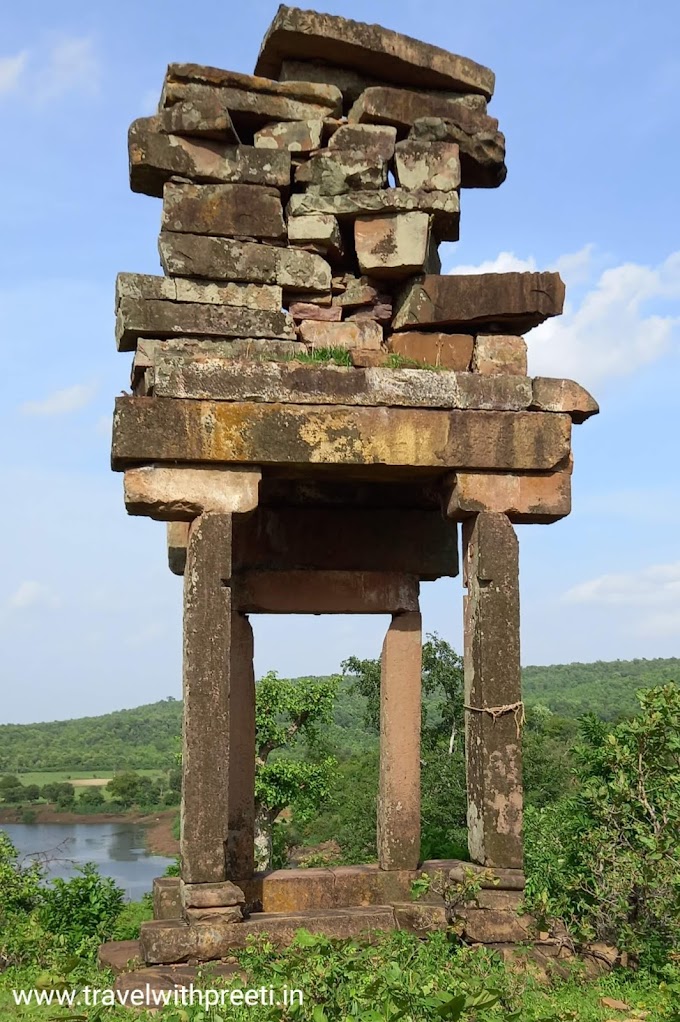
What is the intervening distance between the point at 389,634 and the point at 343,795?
15982 mm

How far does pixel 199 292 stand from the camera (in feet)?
23.3

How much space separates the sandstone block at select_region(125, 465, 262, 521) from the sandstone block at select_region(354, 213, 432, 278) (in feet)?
6.12

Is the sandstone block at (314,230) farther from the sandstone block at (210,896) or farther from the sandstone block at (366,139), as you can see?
the sandstone block at (210,896)

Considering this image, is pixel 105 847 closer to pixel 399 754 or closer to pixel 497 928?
pixel 399 754

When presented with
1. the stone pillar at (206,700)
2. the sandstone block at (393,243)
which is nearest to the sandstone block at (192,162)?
the sandstone block at (393,243)

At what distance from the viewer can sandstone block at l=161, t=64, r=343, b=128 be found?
729 centimetres

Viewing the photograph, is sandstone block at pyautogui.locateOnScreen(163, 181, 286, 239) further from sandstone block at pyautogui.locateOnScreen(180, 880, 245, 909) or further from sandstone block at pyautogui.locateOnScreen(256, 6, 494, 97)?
sandstone block at pyautogui.locateOnScreen(180, 880, 245, 909)

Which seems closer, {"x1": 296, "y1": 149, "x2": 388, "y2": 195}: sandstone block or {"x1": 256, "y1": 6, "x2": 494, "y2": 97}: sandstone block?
{"x1": 256, "y1": 6, "x2": 494, "y2": 97}: sandstone block

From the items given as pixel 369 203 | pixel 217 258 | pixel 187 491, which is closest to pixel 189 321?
pixel 217 258

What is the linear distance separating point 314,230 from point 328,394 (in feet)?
4.51

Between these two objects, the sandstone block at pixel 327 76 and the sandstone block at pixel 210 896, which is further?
the sandstone block at pixel 327 76

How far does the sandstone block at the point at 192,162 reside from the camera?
23.6 ft

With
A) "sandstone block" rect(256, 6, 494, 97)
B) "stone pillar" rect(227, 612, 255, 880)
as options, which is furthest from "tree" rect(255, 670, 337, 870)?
"sandstone block" rect(256, 6, 494, 97)

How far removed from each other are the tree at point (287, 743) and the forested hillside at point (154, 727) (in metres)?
17.2
